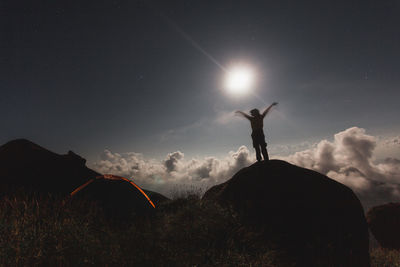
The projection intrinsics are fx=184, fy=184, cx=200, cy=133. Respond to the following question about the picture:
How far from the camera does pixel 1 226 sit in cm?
399

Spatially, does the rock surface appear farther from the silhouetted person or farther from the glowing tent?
the silhouetted person

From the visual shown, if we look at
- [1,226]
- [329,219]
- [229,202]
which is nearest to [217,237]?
[229,202]

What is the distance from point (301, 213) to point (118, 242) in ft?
22.9

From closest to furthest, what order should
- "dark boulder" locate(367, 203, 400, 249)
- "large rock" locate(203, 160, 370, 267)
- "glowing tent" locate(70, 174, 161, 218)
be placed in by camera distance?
"large rock" locate(203, 160, 370, 267) < "glowing tent" locate(70, 174, 161, 218) < "dark boulder" locate(367, 203, 400, 249)

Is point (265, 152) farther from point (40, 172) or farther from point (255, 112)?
point (40, 172)

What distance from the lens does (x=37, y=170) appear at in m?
9.59

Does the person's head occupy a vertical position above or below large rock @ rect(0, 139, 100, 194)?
above

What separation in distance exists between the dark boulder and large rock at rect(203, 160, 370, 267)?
35.1 metres

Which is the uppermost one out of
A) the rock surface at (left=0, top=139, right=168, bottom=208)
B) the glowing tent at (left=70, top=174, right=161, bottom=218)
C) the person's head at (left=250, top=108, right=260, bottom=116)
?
the person's head at (left=250, top=108, right=260, bottom=116)

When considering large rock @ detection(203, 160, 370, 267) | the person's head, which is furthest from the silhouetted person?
large rock @ detection(203, 160, 370, 267)

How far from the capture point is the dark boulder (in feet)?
101

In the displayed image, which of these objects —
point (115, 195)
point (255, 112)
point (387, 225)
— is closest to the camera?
point (115, 195)

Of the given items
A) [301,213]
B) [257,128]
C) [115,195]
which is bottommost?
[301,213]

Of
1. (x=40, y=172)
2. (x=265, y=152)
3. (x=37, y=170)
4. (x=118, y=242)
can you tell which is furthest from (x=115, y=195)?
(x=265, y=152)
